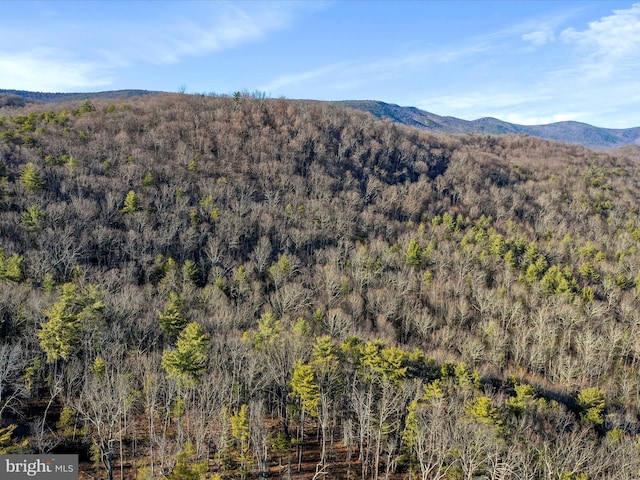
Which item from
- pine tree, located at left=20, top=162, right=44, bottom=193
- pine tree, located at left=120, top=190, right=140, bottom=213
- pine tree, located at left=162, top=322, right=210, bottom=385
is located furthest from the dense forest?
pine tree, located at left=120, top=190, right=140, bottom=213

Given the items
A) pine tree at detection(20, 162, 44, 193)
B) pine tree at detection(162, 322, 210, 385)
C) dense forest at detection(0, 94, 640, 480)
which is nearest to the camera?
dense forest at detection(0, 94, 640, 480)

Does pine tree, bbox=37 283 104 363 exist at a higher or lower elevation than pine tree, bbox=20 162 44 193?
lower

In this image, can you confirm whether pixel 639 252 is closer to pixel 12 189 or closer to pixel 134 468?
pixel 134 468

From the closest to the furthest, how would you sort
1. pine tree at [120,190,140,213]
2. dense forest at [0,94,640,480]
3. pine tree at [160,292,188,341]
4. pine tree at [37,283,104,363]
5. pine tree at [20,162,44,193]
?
dense forest at [0,94,640,480] < pine tree at [37,283,104,363] < pine tree at [160,292,188,341] < pine tree at [20,162,44,193] < pine tree at [120,190,140,213]

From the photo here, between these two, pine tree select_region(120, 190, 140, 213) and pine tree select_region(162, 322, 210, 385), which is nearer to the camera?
pine tree select_region(162, 322, 210, 385)

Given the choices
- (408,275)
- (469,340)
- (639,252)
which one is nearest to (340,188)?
(408,275)

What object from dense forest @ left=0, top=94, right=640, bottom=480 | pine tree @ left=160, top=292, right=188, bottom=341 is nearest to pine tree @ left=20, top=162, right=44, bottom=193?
dense forest @ left=0, top=94, right=640, bottom=480

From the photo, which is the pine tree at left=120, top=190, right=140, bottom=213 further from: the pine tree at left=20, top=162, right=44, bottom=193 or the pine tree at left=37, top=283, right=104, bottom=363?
the pine tree at left=37, top=283, right=104, bottom=363

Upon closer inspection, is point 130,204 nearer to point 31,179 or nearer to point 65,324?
point 31,179

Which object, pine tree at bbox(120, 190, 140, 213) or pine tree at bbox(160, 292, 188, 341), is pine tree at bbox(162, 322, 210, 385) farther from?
pine tree at bbox(120, 190, 140, 213)
